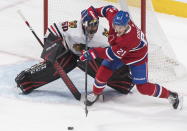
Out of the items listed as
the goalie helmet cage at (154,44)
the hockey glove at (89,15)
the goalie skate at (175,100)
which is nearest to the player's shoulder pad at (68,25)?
the hockey glove at (89,15)

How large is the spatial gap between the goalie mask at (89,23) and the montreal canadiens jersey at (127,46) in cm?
8

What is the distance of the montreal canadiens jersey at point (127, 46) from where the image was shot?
2754 millimetres

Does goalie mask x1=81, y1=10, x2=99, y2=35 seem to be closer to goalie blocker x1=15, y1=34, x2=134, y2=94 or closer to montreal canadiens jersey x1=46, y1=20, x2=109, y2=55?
montreal canadiens jersey x1=46, y1=20, x2=109, y2=55

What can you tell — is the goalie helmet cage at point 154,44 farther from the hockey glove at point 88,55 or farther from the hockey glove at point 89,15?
the hockey glove at point 88,55

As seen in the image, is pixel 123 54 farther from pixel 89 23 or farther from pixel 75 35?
pixel 75 35

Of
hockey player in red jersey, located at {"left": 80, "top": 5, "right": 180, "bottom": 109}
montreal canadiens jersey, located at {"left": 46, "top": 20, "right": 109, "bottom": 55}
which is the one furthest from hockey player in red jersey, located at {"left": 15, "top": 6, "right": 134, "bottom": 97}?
hockey player in red jersey, located at {"left": 80, "top": 5, "right": 180, "bottom": 109}

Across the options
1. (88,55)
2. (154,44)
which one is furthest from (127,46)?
(154,44)

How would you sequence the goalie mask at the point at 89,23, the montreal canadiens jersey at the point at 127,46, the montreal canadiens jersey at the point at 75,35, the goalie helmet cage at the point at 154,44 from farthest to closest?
the goalie helmet cage at the point at 154,44 < the montreal canadiens jersey at the point at 75,35 < the goalie mask at the point at 89,23 < the montreal canadiens jersey at the point at 127,46

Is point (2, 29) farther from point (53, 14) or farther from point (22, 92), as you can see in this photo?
point (22, 92)

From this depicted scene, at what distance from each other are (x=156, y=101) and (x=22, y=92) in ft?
2.48

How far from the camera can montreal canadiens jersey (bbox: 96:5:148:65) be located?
2754mm

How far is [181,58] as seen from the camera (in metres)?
3.81

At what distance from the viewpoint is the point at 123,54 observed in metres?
2.78

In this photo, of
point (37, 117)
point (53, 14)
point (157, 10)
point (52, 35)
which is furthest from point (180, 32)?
point (37, 117)
